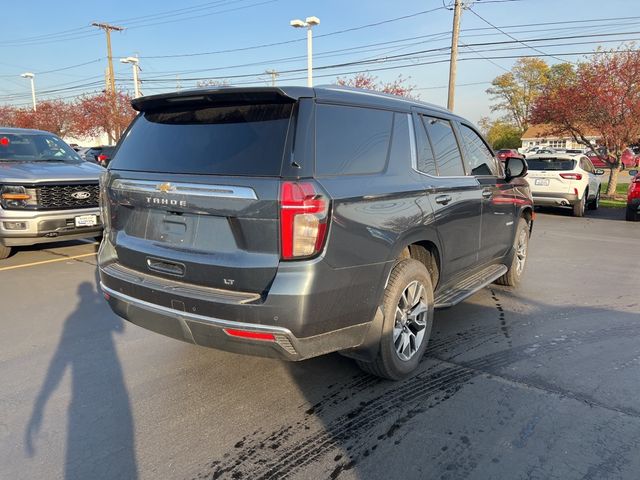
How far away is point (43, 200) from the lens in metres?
Result: 6.63

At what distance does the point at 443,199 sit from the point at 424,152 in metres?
0.39

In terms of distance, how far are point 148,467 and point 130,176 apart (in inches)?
69.7

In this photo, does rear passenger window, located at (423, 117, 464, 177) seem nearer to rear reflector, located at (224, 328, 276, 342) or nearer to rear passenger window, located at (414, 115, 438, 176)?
rear passenger window, located at (414, 115, 438, 176)

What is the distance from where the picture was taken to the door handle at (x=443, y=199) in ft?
12.2

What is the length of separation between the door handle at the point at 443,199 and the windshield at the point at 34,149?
6617mm

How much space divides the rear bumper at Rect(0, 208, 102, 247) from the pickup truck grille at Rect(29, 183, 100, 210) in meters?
0.12

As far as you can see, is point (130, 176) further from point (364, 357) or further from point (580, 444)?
point (580, 444)

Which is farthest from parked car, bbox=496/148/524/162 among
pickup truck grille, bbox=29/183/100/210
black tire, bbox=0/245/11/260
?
black tire, bbox=0/245/11/260

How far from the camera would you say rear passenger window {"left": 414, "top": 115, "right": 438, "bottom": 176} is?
3670 millimetres

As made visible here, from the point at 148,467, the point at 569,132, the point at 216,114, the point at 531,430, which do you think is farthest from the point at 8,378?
the point at 569,132

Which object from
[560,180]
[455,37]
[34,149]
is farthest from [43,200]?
[455,37]

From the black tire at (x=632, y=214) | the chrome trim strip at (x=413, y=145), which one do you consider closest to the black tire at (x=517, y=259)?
the chrome trim strip at (x=413, y=145)

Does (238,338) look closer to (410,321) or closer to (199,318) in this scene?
(199,318)

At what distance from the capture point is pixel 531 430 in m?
2.86
